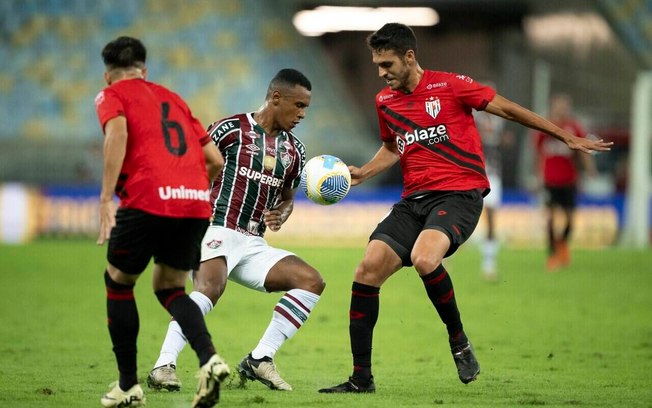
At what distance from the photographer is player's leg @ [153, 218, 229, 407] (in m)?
5.76

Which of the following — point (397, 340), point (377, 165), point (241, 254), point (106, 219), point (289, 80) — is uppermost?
point (289, 80)

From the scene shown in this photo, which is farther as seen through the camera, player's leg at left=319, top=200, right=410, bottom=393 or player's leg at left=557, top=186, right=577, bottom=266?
player's leg at left=557, top=186, right=577, bottom=266

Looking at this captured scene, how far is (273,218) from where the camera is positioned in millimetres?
7426

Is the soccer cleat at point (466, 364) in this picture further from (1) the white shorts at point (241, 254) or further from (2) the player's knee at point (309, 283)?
(1) the white shorts at point (241, 254)

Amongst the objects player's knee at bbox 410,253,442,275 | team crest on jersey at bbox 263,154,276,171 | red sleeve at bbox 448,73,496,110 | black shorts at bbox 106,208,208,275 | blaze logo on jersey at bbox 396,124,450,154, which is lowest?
player's knee at bbox 410,253,442,275

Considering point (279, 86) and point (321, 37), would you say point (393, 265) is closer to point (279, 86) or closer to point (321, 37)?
point (279, 86)

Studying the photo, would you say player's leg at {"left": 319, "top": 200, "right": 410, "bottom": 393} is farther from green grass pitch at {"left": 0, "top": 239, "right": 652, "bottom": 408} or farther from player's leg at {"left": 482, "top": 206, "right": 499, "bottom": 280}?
player's leg at {"left": 482, "top": 206, "right": 499, "bottom": 280}

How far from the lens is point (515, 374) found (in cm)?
788

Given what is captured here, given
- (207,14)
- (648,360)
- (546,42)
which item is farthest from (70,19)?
(648,360)

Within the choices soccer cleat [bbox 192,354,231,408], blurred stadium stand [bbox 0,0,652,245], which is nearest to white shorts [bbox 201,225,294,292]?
soccer cleat [bbox 192,354,231,408]

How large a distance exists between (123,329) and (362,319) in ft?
5.66

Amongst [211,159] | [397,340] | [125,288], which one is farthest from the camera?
[397,340]

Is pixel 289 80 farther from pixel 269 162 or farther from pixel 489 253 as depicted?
pixel 489 253

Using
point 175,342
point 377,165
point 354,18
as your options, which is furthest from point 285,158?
point 354,18
